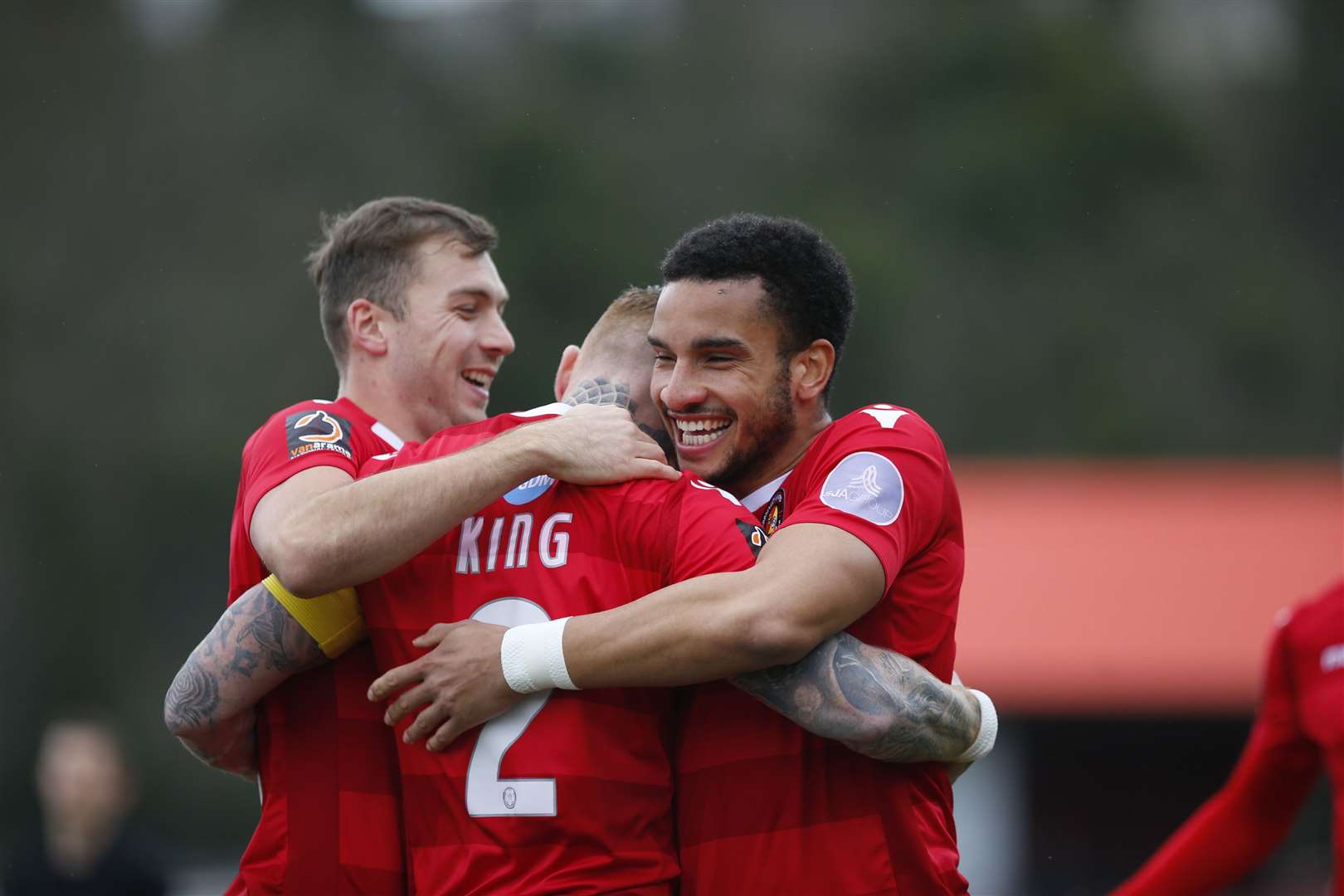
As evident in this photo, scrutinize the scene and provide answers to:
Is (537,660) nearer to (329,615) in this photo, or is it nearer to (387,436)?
(329,615)

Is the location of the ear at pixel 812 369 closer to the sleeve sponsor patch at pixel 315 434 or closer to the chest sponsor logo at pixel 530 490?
the chest sponsor logo at pixel 530 490

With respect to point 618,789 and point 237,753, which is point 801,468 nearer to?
point 618,789

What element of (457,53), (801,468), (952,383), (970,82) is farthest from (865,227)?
(801,468)

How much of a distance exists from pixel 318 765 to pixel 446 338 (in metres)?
1.56

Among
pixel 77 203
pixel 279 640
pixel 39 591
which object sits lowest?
pixel 279 640

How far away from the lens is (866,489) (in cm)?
439

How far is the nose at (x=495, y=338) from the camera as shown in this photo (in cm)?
575

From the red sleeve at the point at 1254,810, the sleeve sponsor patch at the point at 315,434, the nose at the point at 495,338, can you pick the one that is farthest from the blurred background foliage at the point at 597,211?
the sleeve sponsor patch at the point at 315,434

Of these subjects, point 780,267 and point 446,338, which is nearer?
point 780,267

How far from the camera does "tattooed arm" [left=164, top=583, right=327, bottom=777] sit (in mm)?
4594

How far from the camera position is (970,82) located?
43.0 m

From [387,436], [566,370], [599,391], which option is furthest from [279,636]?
[566,370]

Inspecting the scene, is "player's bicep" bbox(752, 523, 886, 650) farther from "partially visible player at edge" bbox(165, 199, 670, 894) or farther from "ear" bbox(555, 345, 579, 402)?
"ear" bbox(555, 345, 579, 402)

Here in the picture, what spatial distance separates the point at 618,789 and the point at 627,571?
21.8 inches
